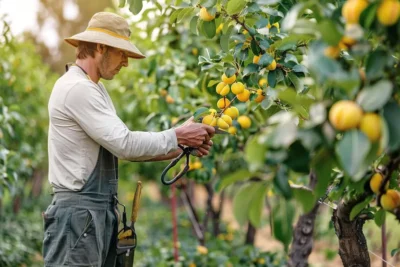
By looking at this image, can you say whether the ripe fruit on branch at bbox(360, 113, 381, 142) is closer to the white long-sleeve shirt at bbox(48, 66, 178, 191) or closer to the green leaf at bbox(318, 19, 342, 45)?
the green leaf at bbox(318, 19, 342, 45)

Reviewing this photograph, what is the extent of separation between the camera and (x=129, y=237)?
2531 millimetres

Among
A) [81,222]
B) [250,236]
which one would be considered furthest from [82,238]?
[250,236]

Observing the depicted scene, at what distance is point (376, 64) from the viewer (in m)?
Answer: 1.09

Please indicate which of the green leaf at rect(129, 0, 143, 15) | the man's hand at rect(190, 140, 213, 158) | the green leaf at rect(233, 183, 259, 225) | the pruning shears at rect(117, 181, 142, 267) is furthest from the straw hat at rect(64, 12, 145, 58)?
the green leaf at rect(233, 183, 259, 225)

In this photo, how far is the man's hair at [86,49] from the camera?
242 centimetres

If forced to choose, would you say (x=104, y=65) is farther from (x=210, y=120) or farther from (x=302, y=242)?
(x=302, y=242)

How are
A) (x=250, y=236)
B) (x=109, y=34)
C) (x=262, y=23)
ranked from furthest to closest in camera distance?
(x=250, y=236) → (x=109, y=34) → (x=262, y=23)

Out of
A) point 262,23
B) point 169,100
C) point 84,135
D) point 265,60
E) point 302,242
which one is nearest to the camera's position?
point 265,60

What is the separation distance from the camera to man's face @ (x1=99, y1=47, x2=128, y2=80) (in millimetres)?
2412

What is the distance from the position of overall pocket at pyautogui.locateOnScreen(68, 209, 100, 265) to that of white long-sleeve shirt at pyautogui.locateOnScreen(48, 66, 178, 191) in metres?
0.12

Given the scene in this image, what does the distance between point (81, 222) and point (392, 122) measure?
1.56 m

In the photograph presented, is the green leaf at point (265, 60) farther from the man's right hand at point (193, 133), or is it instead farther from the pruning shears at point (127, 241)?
the pruning shears at point (127, 241)

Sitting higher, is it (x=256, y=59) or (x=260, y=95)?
(x=256, y=59)

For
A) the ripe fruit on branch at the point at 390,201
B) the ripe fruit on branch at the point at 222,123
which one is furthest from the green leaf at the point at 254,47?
the ripe fruit on branch at the point at 390,201
